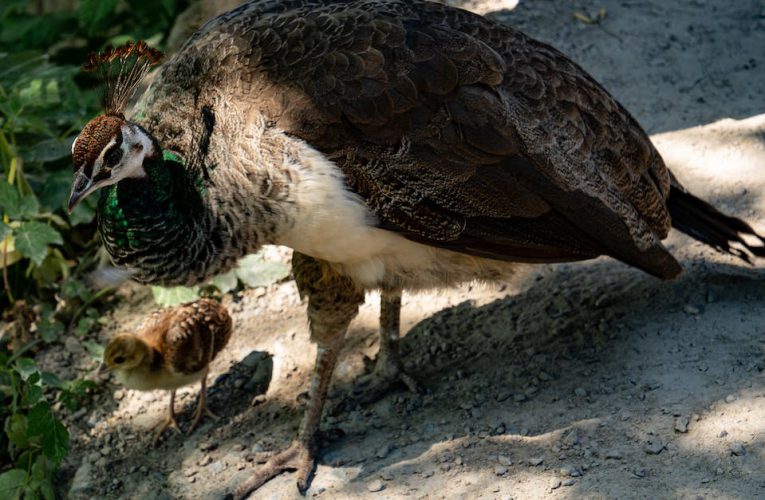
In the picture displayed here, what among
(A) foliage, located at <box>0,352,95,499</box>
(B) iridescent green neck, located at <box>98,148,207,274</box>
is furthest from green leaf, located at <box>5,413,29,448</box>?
(B) iridescent green neck, located at <box>98,148,207,274</box>

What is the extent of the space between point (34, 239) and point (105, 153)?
1.37 m

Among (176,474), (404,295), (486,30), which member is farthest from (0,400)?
(486,30)

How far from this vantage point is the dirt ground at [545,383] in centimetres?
327

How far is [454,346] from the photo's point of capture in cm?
427

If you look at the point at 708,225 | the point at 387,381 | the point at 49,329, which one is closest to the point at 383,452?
the point at 387,381

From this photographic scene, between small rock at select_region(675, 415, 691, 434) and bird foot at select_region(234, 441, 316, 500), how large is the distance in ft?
4.56

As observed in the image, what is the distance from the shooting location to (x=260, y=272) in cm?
474

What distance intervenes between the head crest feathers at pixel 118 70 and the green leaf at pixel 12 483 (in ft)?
5.23

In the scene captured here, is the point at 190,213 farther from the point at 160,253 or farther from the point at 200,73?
the point at 200,73

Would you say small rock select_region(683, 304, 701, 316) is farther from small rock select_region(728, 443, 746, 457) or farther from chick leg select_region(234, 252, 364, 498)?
chick leg select_region(234, 252, 364, 498)

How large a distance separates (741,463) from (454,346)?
1491 mm

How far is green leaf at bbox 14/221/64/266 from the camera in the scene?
4.27 m

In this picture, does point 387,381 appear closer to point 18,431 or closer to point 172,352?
point 172,352

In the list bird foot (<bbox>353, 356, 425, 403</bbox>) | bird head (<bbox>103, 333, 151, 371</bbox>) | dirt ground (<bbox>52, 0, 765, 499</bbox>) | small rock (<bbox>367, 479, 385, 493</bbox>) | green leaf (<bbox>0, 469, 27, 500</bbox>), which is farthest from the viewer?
bird foot (<bbox>353, 356, 425, 403</bbox>)
